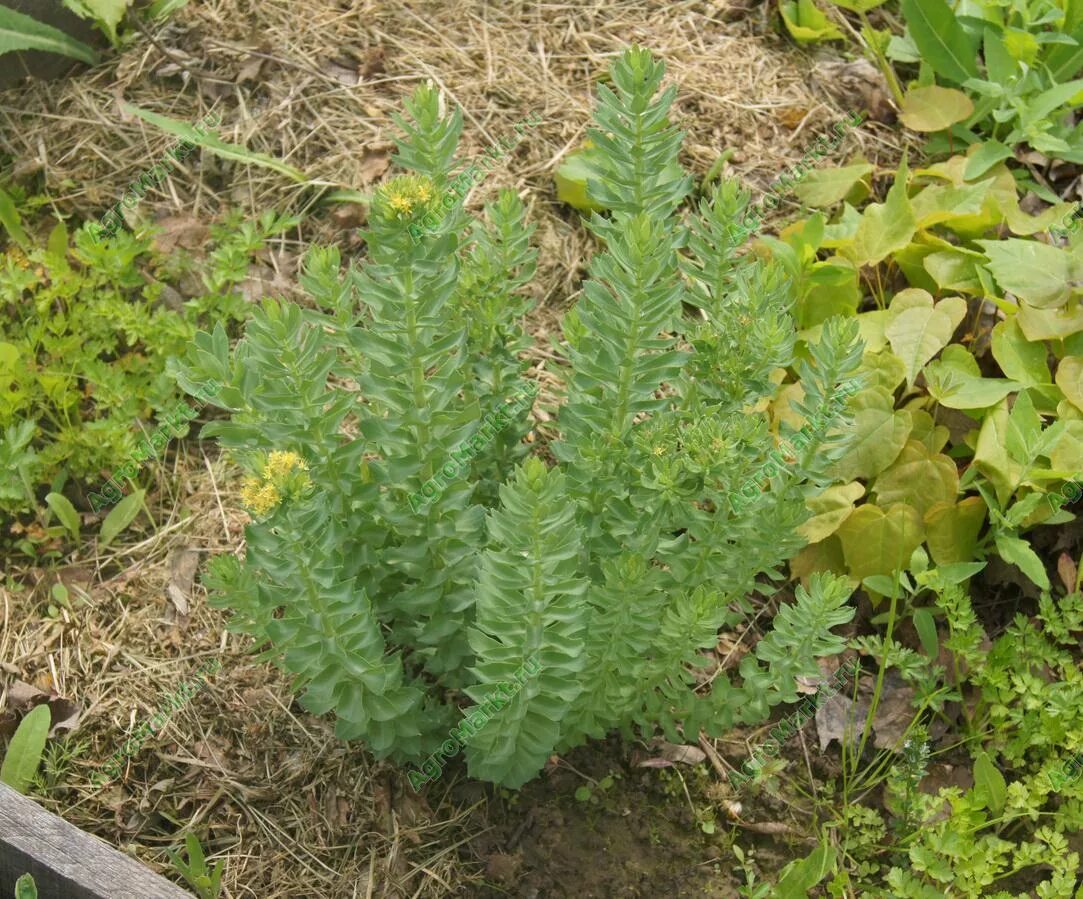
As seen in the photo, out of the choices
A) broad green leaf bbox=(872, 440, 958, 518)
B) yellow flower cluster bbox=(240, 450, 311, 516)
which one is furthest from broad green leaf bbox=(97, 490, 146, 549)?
broad green leaf bbox=(872, 440, 958, 518)

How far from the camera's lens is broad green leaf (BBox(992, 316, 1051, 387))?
3113mm

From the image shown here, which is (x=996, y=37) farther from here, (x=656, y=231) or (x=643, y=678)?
(x=643, y=678)

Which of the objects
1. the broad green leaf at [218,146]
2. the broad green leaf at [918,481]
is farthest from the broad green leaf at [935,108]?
the broad green leaf at [218,146]

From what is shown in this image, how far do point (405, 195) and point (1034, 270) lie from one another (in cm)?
204

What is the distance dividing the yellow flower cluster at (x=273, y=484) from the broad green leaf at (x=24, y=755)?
1263 millimetres

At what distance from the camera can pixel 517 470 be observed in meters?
1.90

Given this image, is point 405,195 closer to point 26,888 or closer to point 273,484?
point 273,484

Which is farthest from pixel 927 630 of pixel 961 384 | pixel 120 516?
pixel 120 516

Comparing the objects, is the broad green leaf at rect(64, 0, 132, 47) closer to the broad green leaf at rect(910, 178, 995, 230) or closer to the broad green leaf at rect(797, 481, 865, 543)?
the broad green leaf at rect(910, 178, 995, 230)

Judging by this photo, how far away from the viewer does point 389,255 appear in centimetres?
193

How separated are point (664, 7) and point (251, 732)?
8.97 feet

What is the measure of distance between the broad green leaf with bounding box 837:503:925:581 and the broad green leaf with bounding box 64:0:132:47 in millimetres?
2704

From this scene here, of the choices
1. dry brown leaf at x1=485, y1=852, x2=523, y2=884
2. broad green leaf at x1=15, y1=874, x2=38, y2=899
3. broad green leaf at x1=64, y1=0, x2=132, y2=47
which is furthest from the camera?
broad green leaf at x1=64, y1=0, x2=132, y2=47

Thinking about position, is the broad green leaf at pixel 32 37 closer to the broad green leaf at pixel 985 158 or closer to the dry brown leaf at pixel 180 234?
the dry brown leaf at pixel 180 234
